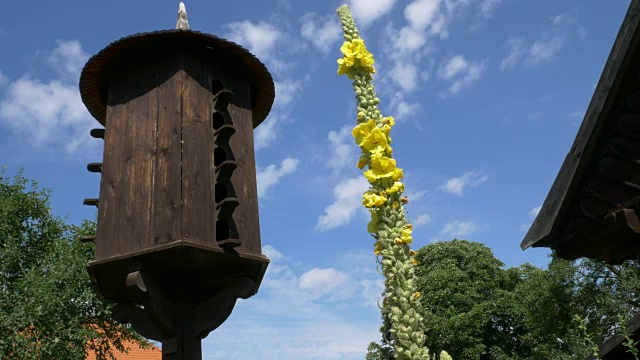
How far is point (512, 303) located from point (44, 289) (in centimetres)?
1896

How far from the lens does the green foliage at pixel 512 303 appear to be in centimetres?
2102

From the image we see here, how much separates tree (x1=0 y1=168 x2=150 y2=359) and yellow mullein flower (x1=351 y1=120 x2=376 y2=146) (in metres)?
15.2

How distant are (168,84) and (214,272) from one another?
7.13ft

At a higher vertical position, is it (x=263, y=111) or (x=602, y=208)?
(x=263, y=111)

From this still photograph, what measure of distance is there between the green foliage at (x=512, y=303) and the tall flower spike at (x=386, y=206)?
19.3 metres

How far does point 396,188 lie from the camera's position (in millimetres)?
1851

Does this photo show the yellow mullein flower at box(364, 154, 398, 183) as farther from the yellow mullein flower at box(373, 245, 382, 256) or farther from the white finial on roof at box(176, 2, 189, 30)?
the white finial on roof at box(176, 2, 189, 30)

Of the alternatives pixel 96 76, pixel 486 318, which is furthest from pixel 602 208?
pixel 486 318

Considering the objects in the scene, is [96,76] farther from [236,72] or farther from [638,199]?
[638,199]

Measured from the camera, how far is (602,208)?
15.2 feet

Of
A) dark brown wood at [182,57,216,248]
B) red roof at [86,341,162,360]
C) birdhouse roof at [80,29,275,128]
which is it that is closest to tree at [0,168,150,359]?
red roof at [86,341,162,360]

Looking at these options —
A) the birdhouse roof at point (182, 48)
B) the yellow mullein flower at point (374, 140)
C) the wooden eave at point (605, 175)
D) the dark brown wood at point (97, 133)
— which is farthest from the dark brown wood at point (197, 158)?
the yellow mullein flower at point (374, 140)

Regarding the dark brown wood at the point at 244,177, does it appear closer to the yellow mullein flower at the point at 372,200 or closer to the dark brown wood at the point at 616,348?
the dark brown wood at the point at 616,348

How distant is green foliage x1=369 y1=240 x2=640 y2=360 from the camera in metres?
21.0
